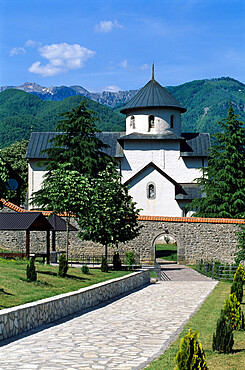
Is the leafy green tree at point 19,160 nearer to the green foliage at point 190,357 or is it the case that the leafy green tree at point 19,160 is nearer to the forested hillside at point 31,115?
the forested hillside at point 31,115

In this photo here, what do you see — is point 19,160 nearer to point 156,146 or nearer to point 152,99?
point 156,146

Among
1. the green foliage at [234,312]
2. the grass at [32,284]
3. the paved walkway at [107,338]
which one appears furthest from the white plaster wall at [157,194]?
the green foliage at [234,312]

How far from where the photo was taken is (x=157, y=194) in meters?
43.2

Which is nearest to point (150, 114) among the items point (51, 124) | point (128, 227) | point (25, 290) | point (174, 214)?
point (174, 214)

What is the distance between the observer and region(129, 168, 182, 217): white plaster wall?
43.0 meters

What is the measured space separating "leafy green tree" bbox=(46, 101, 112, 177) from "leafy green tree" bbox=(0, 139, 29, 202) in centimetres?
2671

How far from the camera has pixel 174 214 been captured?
43906 millimetres

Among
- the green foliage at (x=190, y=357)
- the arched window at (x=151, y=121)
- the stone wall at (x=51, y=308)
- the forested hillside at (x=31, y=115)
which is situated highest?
the forested hillside at (x=31, y=115)

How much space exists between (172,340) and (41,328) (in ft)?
9.71

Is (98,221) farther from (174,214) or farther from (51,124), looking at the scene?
(51,124)

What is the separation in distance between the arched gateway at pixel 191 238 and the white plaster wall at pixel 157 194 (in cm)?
876

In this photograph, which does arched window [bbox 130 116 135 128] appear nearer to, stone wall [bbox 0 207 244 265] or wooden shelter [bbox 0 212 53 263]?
stone wall [bbox 0 207 244 265]

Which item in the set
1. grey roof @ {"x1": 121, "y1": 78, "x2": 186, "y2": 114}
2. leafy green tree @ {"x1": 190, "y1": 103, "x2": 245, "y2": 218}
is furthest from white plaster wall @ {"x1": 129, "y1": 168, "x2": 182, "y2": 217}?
grey roof @ {"x1": 121, "y1": 78, "x2": 186, "y2": 114}

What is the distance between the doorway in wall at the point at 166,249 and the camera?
3716cm
